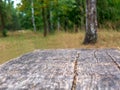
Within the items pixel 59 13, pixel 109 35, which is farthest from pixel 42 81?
pixel 59 13

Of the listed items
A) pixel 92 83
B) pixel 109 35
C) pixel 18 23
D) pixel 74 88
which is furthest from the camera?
pixel 18 23

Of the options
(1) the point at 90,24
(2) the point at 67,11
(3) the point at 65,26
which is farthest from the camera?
(2) the point at 67,11

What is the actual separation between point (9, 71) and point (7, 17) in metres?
45.6

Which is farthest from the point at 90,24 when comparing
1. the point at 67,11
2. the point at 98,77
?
the point at 67,11

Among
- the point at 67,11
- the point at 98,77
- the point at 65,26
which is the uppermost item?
the point at 67,11

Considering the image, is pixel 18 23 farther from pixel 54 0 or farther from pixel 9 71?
pixel 9 71

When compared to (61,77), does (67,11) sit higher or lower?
higher

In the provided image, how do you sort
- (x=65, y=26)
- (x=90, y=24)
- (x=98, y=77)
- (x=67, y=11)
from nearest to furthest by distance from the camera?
(x=98, y=77), (x=90, y=24), (x=65, y=26), (x=67, y=11)

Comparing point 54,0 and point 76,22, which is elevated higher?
point 54,0

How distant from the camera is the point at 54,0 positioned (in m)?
32.0

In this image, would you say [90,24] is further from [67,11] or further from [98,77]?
[67,11]

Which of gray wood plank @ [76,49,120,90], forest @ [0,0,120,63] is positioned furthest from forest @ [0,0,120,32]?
gray wood plank @ [76,49,120,90]

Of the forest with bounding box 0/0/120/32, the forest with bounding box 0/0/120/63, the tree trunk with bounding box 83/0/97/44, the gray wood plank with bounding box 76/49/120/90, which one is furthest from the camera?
the forest with bounding box 0/0/120/32

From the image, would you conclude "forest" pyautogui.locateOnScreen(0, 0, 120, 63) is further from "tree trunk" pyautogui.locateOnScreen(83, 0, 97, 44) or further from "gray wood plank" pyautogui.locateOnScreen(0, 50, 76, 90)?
"gray wood plank" pyautogui.locateOnScreen(0, 50, 76, 90)
